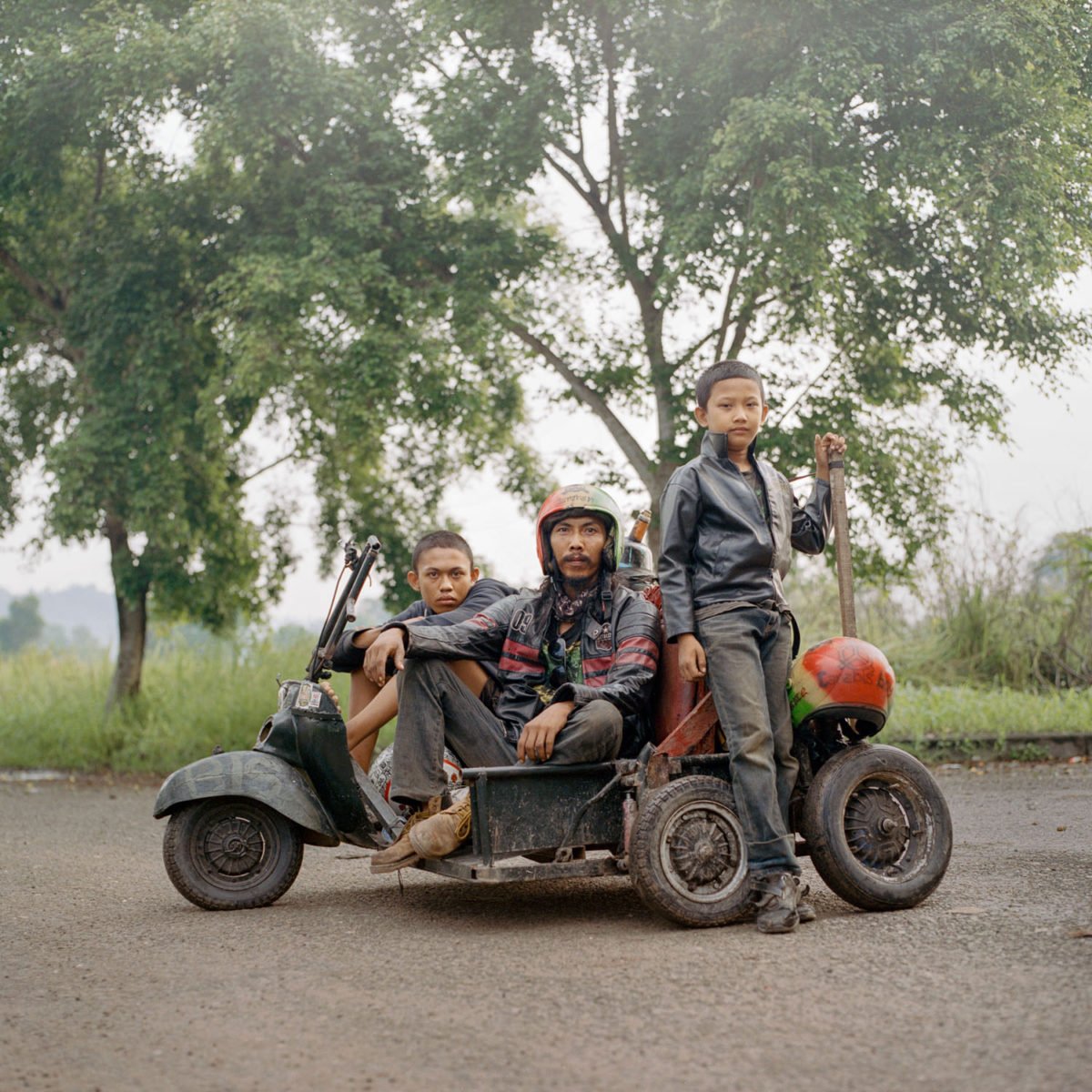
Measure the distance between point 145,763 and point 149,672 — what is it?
2465 mm

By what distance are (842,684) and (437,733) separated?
1569 mm

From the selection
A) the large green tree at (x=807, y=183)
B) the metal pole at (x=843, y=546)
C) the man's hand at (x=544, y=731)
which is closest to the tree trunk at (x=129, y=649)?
the large green tree at (x=807, y=183)

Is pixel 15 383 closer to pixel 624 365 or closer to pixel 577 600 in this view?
pixel 624 365

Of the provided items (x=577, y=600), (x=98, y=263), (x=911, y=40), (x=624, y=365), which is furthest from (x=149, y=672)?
(x=577, y=600)

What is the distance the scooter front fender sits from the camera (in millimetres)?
5777

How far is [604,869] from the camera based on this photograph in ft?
17.5

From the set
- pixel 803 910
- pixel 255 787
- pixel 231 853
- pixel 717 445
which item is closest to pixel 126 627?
pixel 231 853

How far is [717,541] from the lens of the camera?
17.6ft

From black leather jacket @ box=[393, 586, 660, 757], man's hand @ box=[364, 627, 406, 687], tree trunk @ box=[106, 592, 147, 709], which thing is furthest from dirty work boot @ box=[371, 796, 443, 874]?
tree trunk @ box=[106, 592, 147, 709]

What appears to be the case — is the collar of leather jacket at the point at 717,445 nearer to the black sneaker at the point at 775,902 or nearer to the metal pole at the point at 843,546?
the metal pole at the point at 843,546

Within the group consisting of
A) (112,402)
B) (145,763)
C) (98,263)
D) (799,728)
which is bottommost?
(145,763)

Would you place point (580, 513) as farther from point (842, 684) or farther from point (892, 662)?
point (892, 662)

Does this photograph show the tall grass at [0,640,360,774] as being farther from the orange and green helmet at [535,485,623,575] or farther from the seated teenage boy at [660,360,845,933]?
the seated teenage boy at [660,360,845,933]

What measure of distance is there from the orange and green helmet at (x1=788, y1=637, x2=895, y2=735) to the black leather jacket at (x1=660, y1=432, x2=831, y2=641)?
10.9 inches
